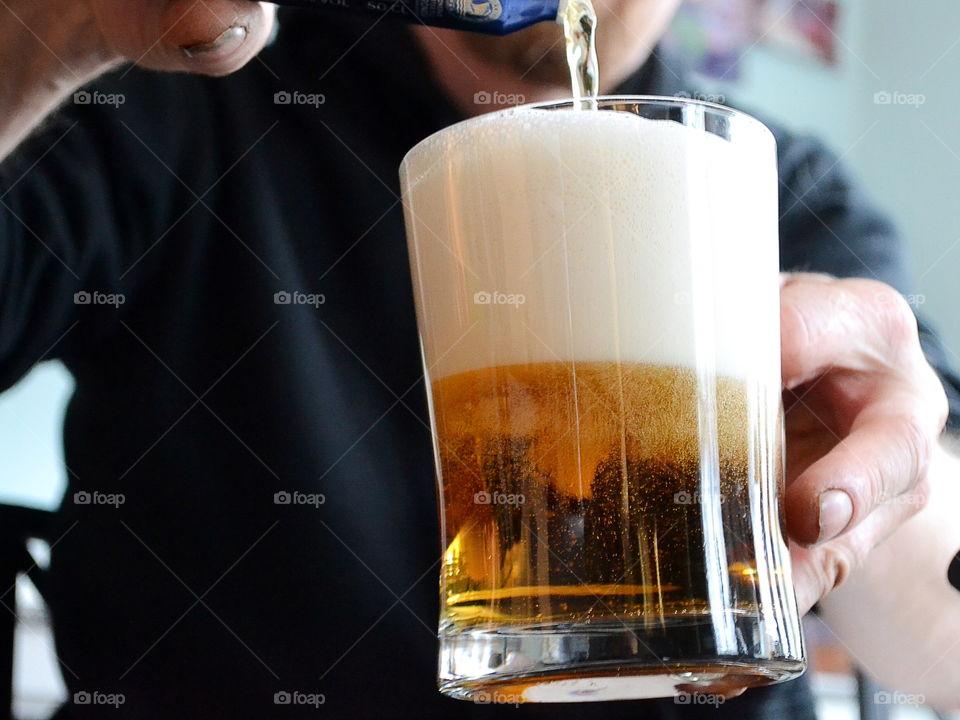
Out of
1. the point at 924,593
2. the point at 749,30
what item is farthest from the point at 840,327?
the point at 749,30

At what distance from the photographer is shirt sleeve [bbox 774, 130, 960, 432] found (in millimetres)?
1165

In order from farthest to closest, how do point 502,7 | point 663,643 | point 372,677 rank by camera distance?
1. point 372,677
2. point 502,7
3. point 663,643

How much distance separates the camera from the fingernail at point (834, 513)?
2.01 feet

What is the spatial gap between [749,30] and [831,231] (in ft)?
2.10

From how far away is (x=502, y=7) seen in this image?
2.16ft

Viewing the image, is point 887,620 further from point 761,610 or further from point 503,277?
point 503,277

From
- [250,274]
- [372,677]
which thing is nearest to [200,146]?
[250,274]

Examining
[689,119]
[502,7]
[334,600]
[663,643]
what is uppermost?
[502,7]

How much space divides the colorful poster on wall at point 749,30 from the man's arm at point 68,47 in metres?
1.02

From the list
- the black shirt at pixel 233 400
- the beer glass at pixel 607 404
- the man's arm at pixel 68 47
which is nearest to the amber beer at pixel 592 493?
the beer glass at pixel 607 404

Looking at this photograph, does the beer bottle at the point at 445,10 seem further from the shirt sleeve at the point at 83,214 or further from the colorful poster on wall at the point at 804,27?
the colorful poster on wall at the point at 804,27

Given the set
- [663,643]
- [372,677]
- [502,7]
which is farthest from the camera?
[372,677]

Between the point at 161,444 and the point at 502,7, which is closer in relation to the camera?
the point at 502,7

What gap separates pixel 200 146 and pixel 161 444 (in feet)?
1.10
